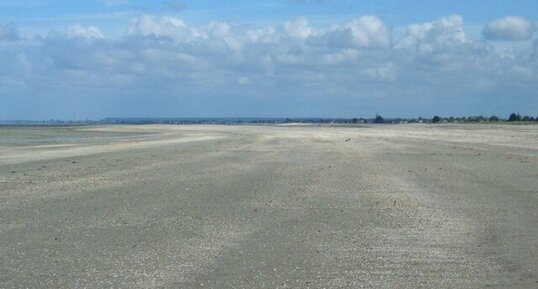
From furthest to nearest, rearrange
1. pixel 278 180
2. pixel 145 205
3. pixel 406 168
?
pixel 406 168 → pixel 278 180 → pixel 145 205

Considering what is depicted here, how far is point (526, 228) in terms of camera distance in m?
10.6

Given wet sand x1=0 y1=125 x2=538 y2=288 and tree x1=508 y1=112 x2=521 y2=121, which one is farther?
tree x1=508 y1=112 x2=521 y2=121

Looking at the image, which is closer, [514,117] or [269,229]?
[269,229]

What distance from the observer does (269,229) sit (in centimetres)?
1050

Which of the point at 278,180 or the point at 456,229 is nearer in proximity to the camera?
the point at 456,229

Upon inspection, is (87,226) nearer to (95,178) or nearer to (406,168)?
(95,178)

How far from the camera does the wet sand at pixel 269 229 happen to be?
7.55m

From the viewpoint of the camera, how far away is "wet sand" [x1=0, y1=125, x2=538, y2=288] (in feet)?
24.8

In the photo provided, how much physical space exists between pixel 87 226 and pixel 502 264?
18.8 feet

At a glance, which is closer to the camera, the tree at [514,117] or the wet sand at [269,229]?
the wet sand at [269,229]

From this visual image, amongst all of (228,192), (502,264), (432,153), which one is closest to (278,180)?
(228,192)

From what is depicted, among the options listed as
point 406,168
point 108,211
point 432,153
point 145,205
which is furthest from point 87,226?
point 432,153

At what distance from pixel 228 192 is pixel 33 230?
561 cm

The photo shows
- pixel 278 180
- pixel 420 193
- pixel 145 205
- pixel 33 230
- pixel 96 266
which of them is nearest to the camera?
pixel 96 266
